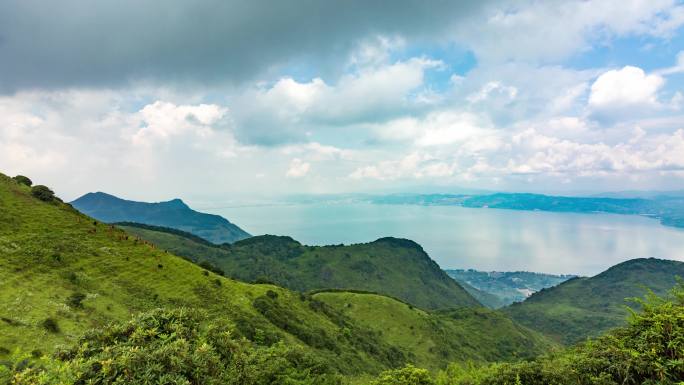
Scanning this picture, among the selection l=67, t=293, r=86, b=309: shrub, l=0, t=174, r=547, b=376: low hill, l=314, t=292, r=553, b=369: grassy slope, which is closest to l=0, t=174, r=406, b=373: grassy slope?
l=0, t=174, r=547, b=376: low hill

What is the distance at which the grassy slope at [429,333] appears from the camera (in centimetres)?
10200

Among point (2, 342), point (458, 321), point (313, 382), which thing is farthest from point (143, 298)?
point (458, 321)

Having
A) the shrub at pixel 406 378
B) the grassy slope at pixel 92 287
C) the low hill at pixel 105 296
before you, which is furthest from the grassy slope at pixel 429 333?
the shrub at pixel 406 378

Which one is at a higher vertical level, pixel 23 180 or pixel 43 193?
pixel 23 180

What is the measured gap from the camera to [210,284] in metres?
59.9

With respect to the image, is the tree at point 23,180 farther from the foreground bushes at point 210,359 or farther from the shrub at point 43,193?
the foreground bushes at point 210,359

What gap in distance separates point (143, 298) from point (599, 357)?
2037 inches

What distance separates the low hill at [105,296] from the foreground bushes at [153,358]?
13 cm

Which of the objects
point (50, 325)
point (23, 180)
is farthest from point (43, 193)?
point (50, 325)

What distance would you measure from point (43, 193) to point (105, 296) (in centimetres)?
3288

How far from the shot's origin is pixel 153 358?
589 inches

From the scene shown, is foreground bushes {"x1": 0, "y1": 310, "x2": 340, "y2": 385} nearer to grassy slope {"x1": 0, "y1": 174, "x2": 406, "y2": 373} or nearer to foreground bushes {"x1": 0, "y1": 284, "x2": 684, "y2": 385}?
foreground bushes {"x1": 0, "y1": 284, "x2": 684, "y2": 385}

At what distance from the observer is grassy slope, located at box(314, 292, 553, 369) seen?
102m

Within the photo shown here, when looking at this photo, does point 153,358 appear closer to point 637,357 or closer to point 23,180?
point 637,357
